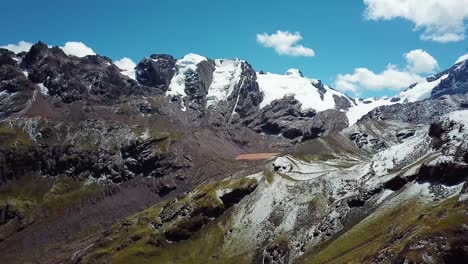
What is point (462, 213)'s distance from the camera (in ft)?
482

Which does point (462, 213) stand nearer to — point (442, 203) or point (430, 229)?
point (430, 229)

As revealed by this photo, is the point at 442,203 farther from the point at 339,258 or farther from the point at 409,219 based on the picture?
the point at 339,258

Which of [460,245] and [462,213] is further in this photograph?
[462,213]

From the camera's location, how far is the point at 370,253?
167750 mm

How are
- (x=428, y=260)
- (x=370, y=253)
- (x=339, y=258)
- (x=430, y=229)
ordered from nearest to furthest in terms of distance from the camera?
(x=428, y=260) < (x=430, y=229) < (x=370, y=253) < (x=339, y=258)

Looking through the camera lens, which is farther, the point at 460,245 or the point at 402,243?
the point at 402,243

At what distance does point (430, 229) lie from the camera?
143 metres

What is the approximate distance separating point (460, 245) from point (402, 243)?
18.4 meters

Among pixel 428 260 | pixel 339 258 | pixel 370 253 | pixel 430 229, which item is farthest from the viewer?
pixel 339 258

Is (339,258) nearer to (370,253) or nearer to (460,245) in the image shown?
(370,253)

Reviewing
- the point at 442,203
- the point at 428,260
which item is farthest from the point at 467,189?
the point at 428,260

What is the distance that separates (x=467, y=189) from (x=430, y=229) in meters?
42.2

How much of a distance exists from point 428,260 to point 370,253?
38.2 m

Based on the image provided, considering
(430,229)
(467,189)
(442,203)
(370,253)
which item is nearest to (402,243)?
(430,229)
